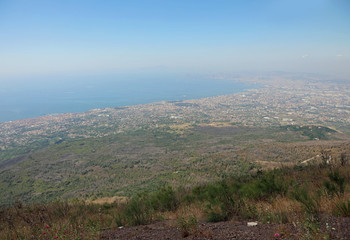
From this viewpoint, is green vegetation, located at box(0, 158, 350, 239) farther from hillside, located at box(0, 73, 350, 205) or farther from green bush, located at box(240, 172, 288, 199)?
hillside, located at box(0, 73, 350, 205)

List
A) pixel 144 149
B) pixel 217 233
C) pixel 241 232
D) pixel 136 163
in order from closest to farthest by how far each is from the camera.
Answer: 1. pixel 241 232
2. pixel 217 233
3. pixel 136 163
4. pixel 144 149

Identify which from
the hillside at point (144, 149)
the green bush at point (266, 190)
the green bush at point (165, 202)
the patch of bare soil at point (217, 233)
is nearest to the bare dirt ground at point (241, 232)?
the patch of bare soil at point (217, 233)

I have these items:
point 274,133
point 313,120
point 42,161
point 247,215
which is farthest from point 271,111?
point 247,215

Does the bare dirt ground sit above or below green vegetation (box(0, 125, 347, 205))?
above

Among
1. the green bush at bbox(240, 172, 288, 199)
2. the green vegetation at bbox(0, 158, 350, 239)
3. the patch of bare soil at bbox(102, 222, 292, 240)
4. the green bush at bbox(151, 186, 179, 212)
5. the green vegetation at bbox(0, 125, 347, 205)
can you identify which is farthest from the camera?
the green vegetation at bbox(0, 125, 347, 205)

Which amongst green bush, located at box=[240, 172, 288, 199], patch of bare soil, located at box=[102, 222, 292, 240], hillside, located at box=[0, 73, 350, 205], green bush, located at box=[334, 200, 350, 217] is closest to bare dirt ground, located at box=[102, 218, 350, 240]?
patch of bare soil, located at box=[102, 222, 292, 240]

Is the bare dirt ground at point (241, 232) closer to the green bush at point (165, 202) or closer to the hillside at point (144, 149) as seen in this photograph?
the green bush at point (165, 202)

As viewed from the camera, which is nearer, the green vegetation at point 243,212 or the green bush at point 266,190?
the green vegetation at point 243,212

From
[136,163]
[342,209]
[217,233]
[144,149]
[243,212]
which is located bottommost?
[144,149]

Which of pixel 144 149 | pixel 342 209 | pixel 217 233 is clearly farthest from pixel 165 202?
pixel 144 149

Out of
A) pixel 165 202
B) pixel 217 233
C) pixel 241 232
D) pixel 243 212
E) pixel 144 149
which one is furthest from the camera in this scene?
pixel 144 149

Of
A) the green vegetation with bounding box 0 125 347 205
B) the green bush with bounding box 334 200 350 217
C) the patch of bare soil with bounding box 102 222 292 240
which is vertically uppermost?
the green bush with bounding box 334 200 350 217

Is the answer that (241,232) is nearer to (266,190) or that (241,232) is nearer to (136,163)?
(266,190)
